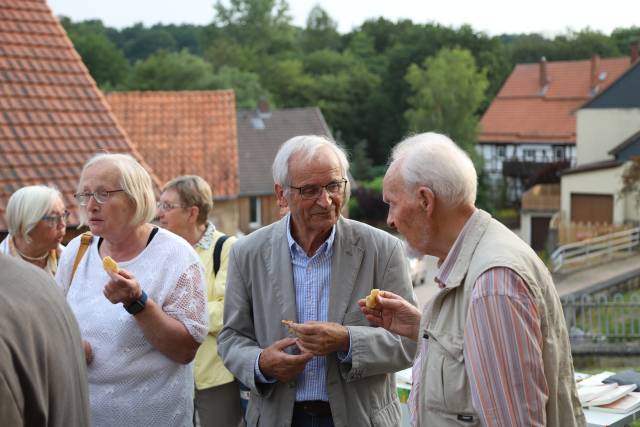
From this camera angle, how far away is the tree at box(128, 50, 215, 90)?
181 feet

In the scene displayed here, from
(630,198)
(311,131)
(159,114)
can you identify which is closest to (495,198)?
(311,131)

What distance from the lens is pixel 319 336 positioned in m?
3.37

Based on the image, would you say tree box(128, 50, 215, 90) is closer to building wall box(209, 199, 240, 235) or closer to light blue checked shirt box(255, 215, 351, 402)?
building wall box(209, 199, 240, 235)

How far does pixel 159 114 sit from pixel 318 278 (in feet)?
63.8

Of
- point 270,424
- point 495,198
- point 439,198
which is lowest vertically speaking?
point 495,198

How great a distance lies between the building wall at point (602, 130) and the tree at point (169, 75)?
94.1 feet

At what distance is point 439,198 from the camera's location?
113 inches

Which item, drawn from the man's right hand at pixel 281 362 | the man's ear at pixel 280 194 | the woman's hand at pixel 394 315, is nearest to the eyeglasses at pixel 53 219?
the man's ear at pixel 280 194

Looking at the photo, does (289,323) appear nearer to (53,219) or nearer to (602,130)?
(53,219)

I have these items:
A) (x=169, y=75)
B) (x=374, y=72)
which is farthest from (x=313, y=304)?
(x=374, y=72)

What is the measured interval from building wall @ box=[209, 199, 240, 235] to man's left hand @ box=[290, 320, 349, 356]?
1410cm

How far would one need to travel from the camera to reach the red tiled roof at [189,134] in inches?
787

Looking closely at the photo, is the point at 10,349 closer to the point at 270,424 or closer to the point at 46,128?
the point at 270,424

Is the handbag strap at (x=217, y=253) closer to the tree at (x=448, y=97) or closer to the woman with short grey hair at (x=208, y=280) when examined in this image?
the woman with short grey hair at (x=208, y=280)
